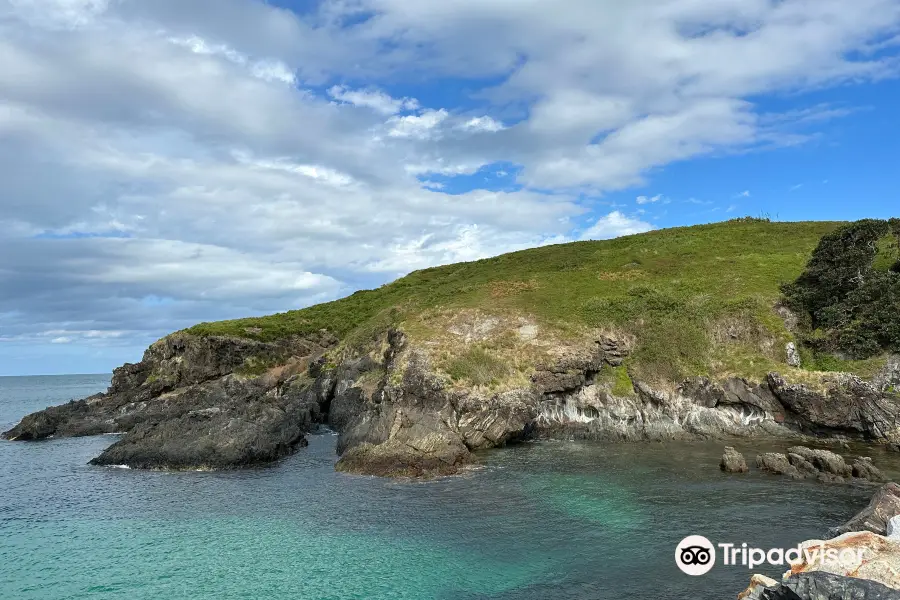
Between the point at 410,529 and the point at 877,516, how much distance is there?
21358 mm

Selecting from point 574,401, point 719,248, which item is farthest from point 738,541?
point 719,248

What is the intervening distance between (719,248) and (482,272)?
3897 centimetres

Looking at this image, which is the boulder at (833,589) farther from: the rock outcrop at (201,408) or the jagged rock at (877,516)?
the rock outcrop at (201,408)

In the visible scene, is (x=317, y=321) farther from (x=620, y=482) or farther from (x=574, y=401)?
(x=620, y=482)

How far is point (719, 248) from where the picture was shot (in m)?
82.9

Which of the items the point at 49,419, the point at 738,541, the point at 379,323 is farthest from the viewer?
the point at 379,323

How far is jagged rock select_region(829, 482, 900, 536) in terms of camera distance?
21281 millimetres

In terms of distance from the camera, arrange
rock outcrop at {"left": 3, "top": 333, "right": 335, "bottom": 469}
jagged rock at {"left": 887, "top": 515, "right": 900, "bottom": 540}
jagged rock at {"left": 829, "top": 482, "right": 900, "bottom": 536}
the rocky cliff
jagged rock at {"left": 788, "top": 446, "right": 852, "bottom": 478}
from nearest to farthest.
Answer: jagged rock at {"left": 887, "top": 515, "right": 900, "bottom": 540}, jagged rock at {"left": 829, "top": 482, "right": 900, "bottom": 536}, jagged rock at {"left": 788, "top": 446, "right": 852, "bottom": 478}, the rocky cliff, rock outcrop at {"left": 3, "top": 333, "right": 335, "bottom": 469}

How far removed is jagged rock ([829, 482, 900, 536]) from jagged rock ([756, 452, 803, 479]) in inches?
403

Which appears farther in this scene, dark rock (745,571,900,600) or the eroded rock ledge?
the eroded rock ledge

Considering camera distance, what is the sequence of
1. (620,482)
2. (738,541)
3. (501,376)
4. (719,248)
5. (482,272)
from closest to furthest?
1. (738,541)
2. (620,482)
3. (501,376)
4. (719,248)
5. (482,272)

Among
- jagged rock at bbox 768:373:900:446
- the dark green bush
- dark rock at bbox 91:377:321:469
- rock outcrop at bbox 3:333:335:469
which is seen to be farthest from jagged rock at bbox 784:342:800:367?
rock outcrop at bbox 3:333:335:469

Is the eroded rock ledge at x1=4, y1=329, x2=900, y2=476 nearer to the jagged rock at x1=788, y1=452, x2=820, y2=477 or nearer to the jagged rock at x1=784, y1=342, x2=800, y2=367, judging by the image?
the jagged rock at x1=784, y1=342, x2=800, y2=367

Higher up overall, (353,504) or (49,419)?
(49,419)
